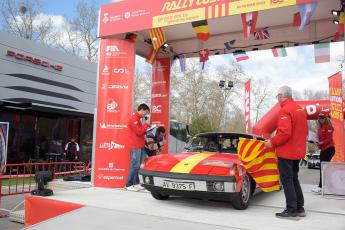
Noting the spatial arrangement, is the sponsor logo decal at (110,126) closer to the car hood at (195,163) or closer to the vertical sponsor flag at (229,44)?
the car hood at (195,163)

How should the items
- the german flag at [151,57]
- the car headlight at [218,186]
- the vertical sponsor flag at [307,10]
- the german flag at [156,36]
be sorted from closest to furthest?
the car headlight at [218,186], the vertical sponsor flag at [307,10], the german flag at [156,36], the german flag at [151,57]

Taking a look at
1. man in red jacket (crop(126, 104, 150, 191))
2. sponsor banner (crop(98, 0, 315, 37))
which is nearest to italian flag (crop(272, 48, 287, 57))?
sponsor banner (crop(98, 0, 315, 37))

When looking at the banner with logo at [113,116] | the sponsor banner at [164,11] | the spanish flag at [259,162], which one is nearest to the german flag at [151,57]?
the banner with logo at [113,116]

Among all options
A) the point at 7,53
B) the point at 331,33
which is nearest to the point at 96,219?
the point at 331,33

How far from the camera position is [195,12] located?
23.7 ft

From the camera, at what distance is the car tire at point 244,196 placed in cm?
511

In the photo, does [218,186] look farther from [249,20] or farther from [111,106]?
[111,106]

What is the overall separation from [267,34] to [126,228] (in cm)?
646

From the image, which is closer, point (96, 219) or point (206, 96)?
point (96, 219)

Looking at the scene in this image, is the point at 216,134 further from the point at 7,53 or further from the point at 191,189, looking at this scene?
the point at 7,53

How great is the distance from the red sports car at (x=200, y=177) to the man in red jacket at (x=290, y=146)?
613mm

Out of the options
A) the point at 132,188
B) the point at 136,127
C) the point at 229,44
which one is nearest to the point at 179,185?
the point at 132,188

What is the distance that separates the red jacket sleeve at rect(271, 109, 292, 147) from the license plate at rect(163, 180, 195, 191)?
1.28 m

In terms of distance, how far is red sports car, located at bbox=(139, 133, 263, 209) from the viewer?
495 centimetres
